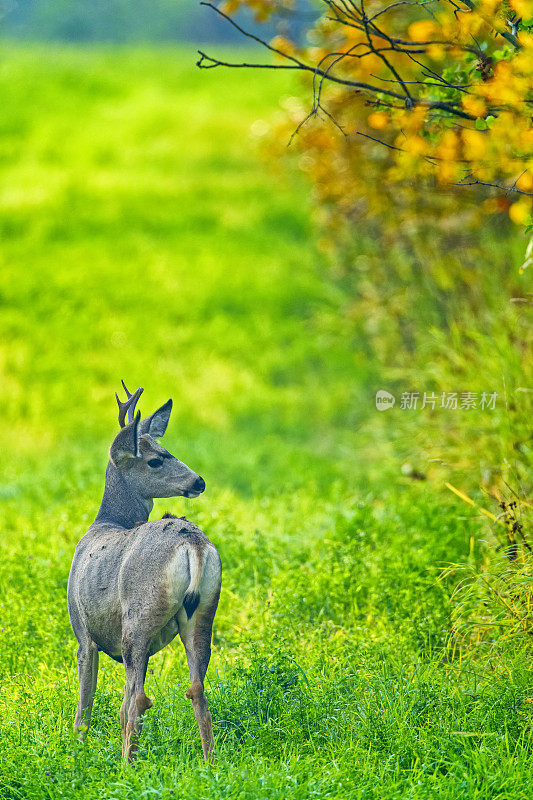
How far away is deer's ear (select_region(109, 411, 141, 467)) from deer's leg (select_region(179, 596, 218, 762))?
2.59ft

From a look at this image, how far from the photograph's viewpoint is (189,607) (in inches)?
143

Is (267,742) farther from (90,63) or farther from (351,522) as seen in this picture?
(90,63)

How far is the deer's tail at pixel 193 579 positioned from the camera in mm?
3615

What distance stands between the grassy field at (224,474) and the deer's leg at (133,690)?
0.13 m

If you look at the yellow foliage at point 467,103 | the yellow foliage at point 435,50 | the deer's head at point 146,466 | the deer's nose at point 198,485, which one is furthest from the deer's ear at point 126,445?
the yellow foliage at point 435,50

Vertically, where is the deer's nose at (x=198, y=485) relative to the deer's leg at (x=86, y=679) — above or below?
above

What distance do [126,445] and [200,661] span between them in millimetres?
998

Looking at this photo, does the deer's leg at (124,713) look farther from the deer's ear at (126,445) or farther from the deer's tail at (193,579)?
the deer's ear at (126,445)

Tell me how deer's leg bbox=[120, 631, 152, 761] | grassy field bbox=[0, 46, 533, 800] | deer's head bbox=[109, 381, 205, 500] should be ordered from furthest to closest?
deer's head bbox=[109, 381, 205, 500]
grassy field bbox=[0, 46, 533, 800]
deer's leg bbox=[120, 631, 152, 761]

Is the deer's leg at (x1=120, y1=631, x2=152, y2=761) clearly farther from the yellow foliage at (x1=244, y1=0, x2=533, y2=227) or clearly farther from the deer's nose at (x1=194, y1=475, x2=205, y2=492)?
the yellow foliage at (x1=244, y1=0, x2=533, y2=227)

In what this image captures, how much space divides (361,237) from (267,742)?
863 centimetres

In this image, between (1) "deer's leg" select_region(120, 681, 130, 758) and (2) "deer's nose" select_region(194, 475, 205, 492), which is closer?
(1) "deer's leg" select_region(120, 681, 130, 758)

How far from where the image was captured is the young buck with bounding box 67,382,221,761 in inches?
142
